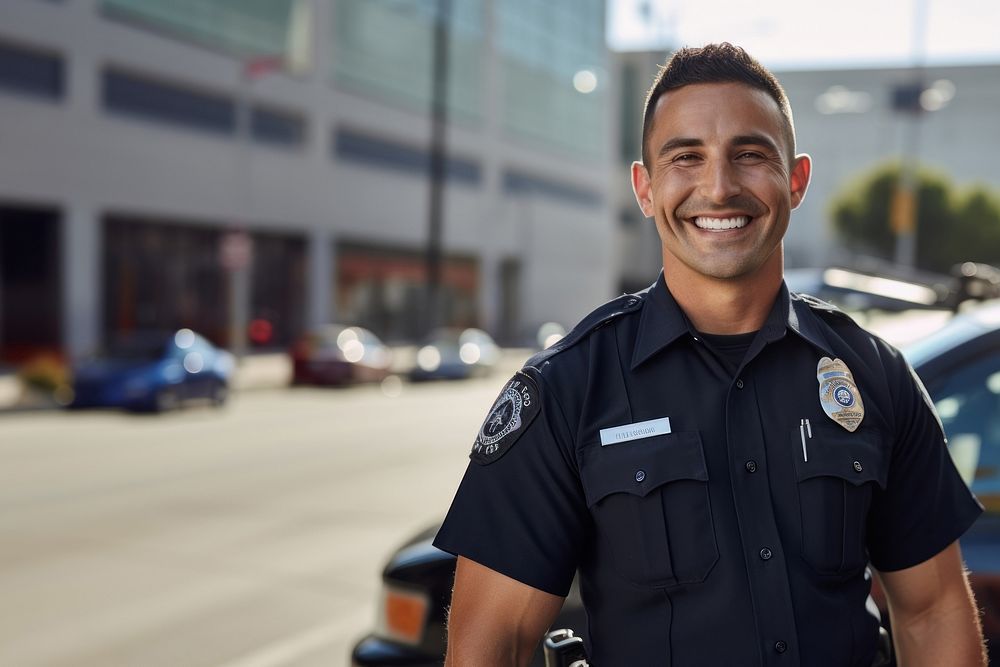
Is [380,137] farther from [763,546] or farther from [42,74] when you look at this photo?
[763,546]

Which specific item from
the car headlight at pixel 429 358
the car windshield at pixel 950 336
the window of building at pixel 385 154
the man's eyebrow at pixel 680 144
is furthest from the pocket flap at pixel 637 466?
the window of building at pixel 385 154

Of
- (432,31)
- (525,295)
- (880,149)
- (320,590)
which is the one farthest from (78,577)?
(880,149)

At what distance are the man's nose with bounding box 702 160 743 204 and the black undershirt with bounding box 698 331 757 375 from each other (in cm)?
24

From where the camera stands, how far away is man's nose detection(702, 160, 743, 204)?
1.94 metres

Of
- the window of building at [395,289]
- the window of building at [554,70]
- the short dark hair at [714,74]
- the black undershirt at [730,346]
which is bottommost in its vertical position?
the black undershirt at [730,346]

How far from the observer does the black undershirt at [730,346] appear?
1956mm

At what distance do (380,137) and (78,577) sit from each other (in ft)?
109

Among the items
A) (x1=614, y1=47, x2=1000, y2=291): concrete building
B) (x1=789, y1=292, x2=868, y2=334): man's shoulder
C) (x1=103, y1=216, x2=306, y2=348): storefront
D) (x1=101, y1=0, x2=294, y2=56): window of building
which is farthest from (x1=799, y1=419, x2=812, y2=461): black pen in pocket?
(x1=614, y1=47, x2=1000, y2=291): concrete building

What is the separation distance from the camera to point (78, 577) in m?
6.81

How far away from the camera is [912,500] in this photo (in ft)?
6.60

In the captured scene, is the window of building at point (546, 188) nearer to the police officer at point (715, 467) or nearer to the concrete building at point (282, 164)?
the concrete building at point (282, 164)

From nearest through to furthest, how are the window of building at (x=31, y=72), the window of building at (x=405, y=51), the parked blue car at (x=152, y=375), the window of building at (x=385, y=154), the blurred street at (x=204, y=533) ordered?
the blurred street at (x=204, y=533), the parked blue car at (x=152, y=375), the window of building at (x=31, y=72), the window of building at (x=405, y=51), the window of building at (x=385, y=154)

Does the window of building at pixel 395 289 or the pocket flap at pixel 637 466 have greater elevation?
the window of building at pixel 395 289

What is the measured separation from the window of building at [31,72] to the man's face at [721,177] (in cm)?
2648
